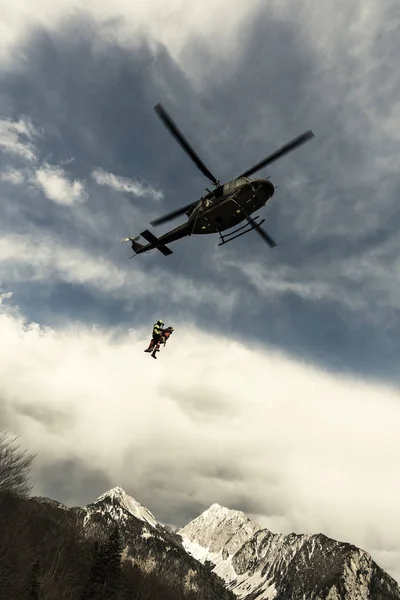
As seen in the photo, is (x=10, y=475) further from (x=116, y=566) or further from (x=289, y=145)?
(x=289, y=145)

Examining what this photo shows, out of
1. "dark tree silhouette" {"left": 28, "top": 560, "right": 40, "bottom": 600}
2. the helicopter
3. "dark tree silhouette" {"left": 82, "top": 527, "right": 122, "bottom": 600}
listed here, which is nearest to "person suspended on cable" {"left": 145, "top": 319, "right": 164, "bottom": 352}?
the helicopter

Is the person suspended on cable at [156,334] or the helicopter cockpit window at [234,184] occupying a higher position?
the helicopter cockpit window at [234,184]

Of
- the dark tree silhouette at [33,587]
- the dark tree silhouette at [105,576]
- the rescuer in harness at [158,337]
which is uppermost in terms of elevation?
the rescuer in harness at [158,337]

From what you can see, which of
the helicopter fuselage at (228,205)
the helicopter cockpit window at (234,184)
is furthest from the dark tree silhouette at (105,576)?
the helicopter cockpit window at (234,184)

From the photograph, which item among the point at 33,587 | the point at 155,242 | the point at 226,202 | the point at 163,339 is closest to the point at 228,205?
the point at 226,202

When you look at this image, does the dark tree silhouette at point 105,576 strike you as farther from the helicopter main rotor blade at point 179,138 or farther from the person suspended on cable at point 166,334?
the helicopter main rotor blade at point 179,138

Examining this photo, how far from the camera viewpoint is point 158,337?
23219mm

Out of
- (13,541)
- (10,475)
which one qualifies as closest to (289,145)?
(10,475)

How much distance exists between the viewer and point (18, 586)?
139 feet

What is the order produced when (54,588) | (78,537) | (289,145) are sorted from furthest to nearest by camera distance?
(78,537)
(54,588)
(289,145)

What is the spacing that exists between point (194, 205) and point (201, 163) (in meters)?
3.18

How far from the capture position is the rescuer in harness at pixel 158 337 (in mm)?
23188

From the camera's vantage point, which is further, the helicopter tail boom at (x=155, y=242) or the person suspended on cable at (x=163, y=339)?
→ the helicopter tail boom at (x=155, y=242)

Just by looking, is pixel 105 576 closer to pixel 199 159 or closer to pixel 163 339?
pixel 163 339
